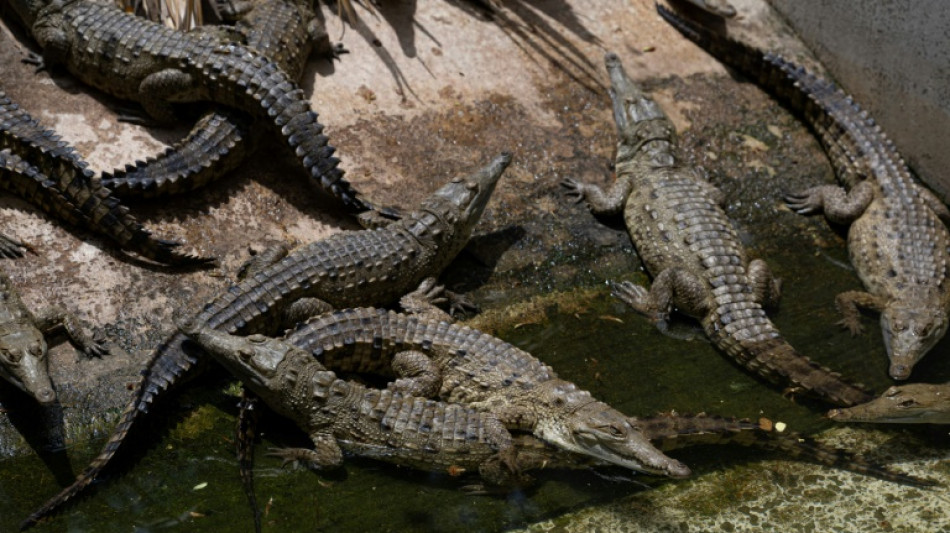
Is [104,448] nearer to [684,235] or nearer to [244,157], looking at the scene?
[244,157]

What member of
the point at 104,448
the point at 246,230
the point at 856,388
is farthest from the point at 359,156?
the point at 856,388

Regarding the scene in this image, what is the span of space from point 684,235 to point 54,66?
13.6 feet

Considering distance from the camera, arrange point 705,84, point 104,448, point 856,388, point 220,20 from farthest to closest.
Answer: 1. point 705,84
2. point 220,20
3. point 856,388
4. point 104,448

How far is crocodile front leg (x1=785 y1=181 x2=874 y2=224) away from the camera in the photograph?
20.9 ft

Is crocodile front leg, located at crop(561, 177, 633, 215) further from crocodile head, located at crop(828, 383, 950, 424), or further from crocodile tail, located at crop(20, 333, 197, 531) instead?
crocodile tail, located at crop(20, 333, 197, 531)

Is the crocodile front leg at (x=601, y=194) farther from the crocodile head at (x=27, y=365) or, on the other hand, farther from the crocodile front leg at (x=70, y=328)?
the crocodile head at (x=27, y=365)

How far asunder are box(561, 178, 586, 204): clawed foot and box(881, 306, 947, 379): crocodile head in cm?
199

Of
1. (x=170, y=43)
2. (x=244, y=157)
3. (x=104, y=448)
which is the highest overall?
(x=170, y=43)

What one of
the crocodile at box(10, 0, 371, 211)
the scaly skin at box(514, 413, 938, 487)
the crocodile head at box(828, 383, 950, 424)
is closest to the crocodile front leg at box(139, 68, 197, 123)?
the crocodile at box(10, 0, 371, 211)

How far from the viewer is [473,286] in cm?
563

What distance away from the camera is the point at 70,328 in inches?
186

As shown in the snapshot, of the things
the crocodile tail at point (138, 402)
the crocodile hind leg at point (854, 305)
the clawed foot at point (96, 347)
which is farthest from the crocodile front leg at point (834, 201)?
the clawed foot at point (96, 347)

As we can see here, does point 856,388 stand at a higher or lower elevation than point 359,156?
higher

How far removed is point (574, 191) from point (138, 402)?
123 inches
